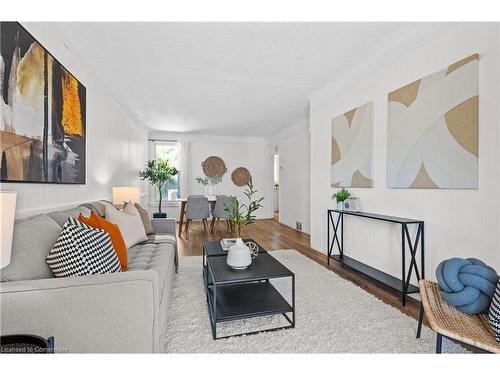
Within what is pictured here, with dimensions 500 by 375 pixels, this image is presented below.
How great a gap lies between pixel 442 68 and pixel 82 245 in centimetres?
293

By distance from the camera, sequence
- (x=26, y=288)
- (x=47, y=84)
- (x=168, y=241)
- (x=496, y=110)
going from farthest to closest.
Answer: (x=168, y=241), (x=47, y=84), (x=496, y=110), (x=26, y=288)

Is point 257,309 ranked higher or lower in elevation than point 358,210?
lower

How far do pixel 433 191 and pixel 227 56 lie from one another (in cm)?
242

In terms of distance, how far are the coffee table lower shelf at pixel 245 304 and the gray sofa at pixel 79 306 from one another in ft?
1.79

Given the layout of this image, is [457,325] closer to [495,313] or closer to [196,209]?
[495,313]

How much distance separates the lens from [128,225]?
2459mm

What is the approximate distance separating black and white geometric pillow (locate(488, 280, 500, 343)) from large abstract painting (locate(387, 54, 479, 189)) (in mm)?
935

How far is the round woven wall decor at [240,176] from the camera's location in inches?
301

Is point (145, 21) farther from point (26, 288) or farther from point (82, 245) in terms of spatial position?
point (26, 288)

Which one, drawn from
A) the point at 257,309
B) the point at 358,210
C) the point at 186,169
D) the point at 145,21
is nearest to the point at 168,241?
the point at 257,309

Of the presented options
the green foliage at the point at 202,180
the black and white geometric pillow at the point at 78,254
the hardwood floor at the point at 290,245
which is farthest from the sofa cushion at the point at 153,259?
the green foliage at the point at 202,180

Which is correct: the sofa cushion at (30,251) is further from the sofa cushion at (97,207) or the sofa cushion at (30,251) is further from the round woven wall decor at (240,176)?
the round woven wall decor at (240,176)
